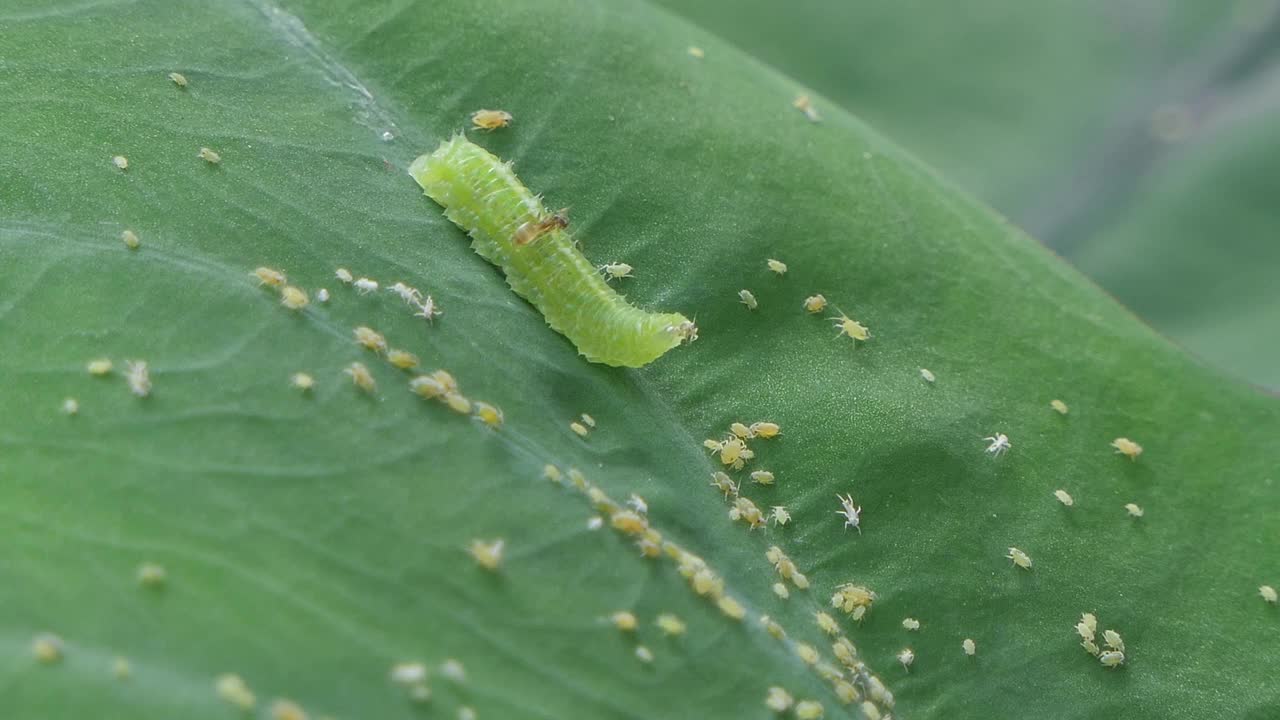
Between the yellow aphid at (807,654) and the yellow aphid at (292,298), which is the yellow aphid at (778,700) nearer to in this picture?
the yellow aphid at (807,654)

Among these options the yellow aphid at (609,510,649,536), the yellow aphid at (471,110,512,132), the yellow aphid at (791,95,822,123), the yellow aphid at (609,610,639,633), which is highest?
the yellow aphid at (791,95,822,123)

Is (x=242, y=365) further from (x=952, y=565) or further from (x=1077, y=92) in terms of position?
(x=1077, y=92)

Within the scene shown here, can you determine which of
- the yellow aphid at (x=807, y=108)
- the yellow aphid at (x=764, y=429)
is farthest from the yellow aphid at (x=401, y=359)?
the yellow aphid at (x=807, y=108)

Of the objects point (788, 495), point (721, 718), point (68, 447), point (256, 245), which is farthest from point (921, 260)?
point (68, 447)

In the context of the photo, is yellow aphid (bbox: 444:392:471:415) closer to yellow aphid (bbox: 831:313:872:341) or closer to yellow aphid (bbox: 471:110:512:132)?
yellow aphid (bbox: 471:110:512:132)

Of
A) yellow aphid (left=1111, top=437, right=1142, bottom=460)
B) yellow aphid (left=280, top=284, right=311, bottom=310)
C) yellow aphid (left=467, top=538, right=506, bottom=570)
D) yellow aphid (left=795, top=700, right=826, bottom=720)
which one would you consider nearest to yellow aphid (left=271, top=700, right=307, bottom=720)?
yellow aphid (left=467, top=538, right=506, bottom=570)

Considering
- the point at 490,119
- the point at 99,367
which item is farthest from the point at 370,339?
the point at 490,119

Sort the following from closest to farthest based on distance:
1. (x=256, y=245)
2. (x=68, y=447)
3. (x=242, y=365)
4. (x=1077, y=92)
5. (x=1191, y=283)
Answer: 1. (x=68, y=447)
2. (x=242, y=365)
3. (x=256, y=245)
4. (x=1191, y=283)
5. (x=1077, y=92)
